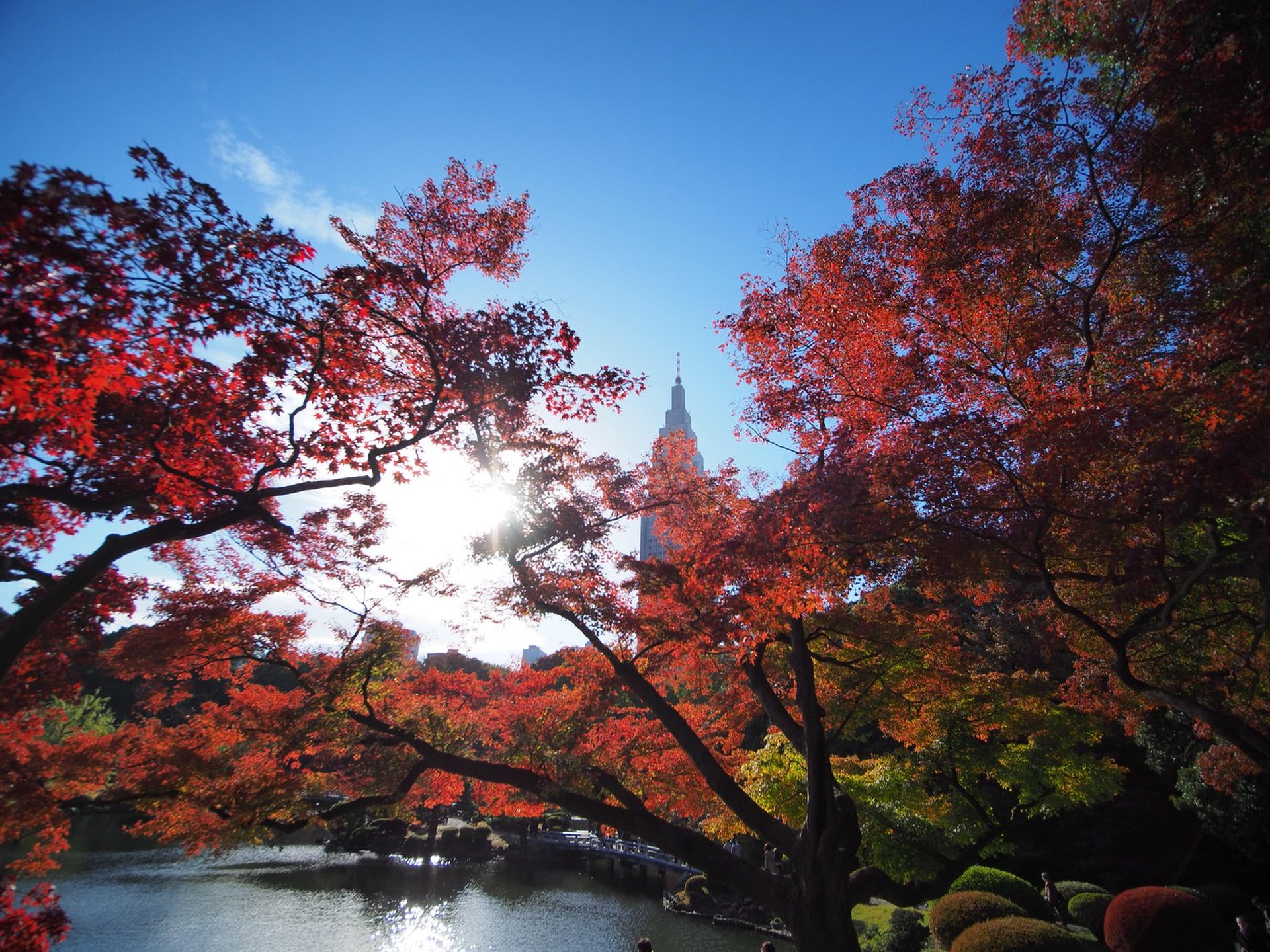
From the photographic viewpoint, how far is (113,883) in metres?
20.0

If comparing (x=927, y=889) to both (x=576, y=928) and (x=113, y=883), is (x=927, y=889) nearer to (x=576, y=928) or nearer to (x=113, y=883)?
(x=576, y=928)

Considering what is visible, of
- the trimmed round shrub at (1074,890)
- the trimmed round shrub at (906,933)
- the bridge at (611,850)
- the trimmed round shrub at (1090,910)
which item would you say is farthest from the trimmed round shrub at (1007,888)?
the bridge at (611,850)

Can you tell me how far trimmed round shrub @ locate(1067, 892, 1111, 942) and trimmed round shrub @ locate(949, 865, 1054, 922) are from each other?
87 cm

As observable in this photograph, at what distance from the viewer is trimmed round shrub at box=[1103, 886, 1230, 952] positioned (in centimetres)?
1081

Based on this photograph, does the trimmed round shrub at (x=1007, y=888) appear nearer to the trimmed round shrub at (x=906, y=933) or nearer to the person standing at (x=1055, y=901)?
the person standing at (x=1055, y=901)

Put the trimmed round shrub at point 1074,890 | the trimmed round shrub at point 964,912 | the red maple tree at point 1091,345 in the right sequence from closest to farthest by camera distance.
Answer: the red maple tree at point 1091,345
the trimmed round shrub at point 964,912
the trimmed round shrub at point 1074,890

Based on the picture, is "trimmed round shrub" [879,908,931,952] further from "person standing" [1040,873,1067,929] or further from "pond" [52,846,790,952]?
"pond" [52,846,790,952]

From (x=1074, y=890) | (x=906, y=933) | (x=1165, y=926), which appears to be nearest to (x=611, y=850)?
(x=906, y=933)

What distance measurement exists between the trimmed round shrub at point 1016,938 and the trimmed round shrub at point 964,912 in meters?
0.89

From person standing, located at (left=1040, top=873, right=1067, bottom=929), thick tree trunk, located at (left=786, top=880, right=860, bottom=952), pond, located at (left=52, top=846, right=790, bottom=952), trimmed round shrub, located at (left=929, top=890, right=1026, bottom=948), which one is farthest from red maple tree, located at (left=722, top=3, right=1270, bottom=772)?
pond, located at (left=52, top=846, right=790, bottom=952)

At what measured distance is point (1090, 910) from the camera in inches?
545

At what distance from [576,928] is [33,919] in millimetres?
18040

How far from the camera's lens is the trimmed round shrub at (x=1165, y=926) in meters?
10.8

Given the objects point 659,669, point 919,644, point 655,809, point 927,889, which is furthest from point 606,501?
point 655,809
